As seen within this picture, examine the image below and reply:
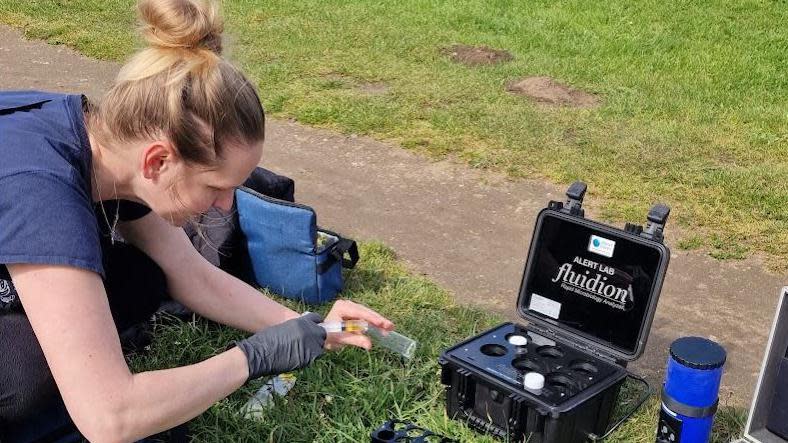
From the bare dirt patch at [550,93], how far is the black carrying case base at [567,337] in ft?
10.4

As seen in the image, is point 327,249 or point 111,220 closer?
Result: point 111,220

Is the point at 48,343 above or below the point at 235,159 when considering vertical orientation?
below

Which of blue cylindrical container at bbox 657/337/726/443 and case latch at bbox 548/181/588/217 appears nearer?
blue cylindrical container at bbox 657/337/726/443

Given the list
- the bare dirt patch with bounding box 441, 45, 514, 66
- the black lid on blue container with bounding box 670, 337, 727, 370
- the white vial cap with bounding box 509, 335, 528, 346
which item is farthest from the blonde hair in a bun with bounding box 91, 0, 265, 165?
the bare dirt patch with bounding box 441, 45, 514, 66

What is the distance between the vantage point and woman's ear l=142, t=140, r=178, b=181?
1896 mm

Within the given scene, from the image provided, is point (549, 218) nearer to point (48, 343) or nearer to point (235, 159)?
point (235, 159)

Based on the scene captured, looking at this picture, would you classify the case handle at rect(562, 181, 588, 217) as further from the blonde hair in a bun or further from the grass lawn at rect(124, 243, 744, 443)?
the blonde hair in a bun

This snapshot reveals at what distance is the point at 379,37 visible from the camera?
724cm

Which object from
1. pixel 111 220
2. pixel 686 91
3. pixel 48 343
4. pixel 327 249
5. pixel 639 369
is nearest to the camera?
pixel 48 343

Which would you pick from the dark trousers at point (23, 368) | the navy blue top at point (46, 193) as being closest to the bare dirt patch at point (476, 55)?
the dark trousers at point (23, 368)

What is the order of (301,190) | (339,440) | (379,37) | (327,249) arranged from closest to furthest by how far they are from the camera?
(339,440)
(327,249)
(301,190)
(379,37)

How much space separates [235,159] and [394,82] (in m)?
4.28

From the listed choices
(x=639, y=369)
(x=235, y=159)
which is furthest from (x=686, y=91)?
(x=235, y=159)

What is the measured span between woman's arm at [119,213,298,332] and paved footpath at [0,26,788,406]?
1.12 metres
